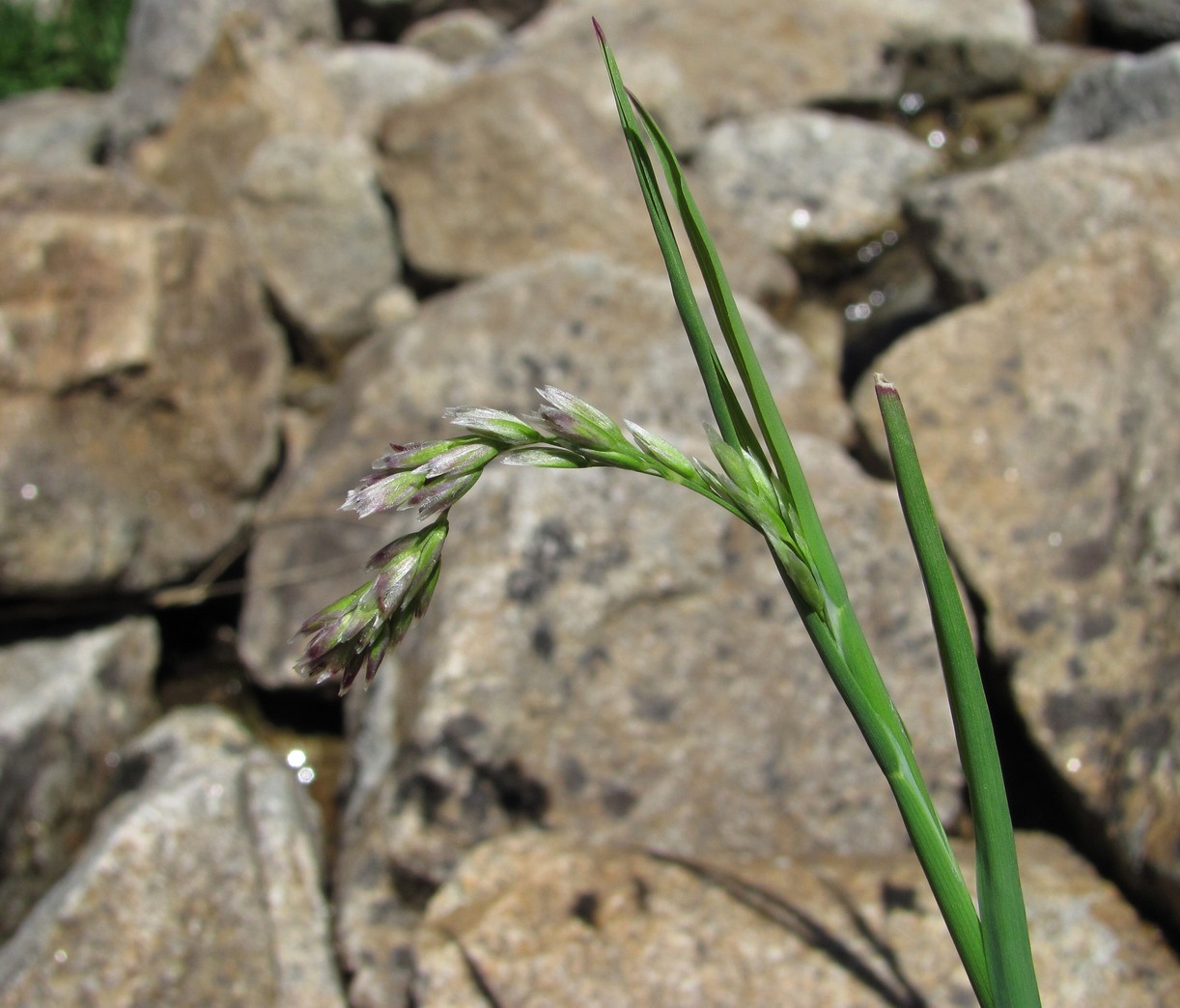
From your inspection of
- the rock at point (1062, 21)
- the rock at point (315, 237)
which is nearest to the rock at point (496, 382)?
the rock at point (315, 237)

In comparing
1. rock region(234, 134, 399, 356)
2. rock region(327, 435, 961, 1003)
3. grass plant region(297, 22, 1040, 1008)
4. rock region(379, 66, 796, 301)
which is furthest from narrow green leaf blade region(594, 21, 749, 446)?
rock region(234, 134, 399, 356)

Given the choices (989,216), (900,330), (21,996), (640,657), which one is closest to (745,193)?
(900,330)

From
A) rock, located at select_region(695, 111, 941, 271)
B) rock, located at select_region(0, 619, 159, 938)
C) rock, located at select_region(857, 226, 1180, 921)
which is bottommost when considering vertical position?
rock, located at select_region(0, 619, 159, 938)

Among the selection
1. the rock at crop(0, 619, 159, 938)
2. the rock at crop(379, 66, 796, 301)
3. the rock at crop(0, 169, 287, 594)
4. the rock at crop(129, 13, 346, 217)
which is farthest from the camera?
the rock at crop(129, 13, 346, 217)

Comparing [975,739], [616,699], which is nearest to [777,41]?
[616,699]

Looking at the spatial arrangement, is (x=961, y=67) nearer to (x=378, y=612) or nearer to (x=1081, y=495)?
(x=1081, y=495)

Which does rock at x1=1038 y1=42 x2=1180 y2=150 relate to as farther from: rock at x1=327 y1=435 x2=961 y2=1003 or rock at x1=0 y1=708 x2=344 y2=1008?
rock at x1=0 y1=708 x2=344 y2=1008

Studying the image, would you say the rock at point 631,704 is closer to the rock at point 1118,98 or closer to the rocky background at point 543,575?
the rocky background at point 543,575
